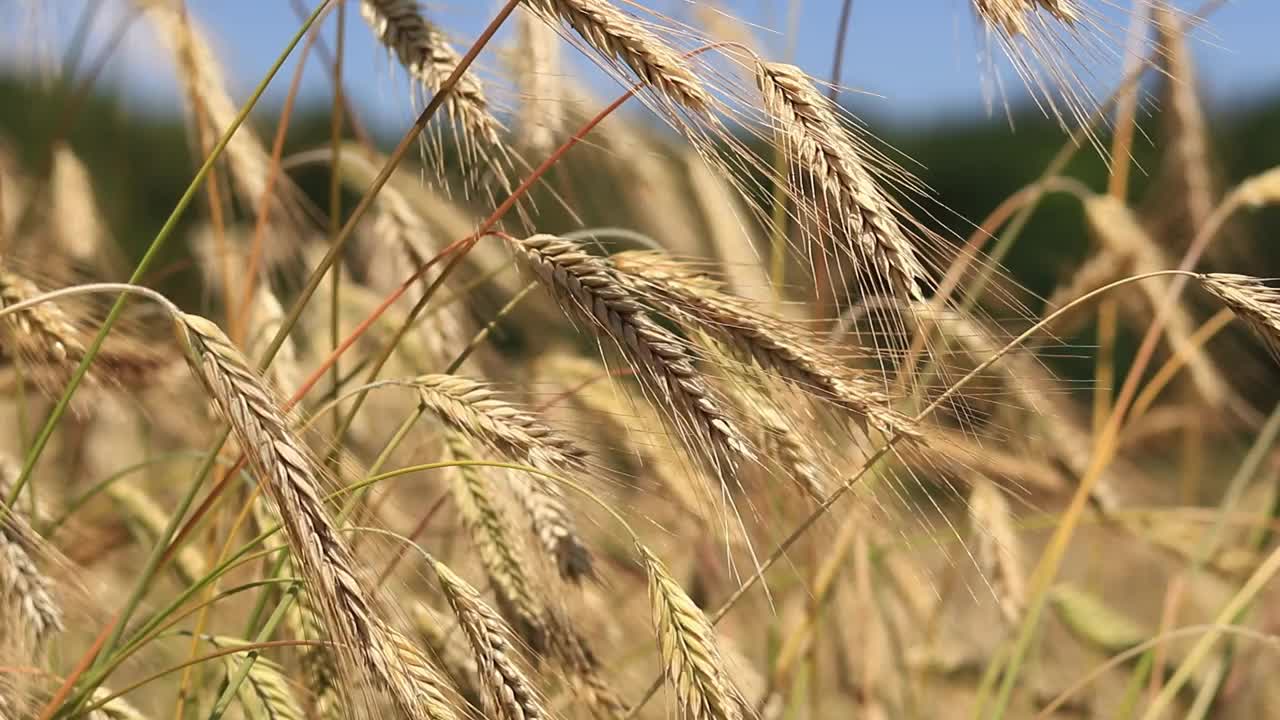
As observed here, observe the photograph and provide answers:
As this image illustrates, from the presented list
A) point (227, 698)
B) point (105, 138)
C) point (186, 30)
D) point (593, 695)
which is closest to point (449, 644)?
point (593, 695)

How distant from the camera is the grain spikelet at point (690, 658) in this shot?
885mm

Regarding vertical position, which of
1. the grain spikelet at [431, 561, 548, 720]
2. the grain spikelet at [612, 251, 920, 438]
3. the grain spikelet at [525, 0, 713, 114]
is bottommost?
the grain spikelet at [431, 561, 548, 720]

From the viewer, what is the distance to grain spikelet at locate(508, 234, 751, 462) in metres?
0.93

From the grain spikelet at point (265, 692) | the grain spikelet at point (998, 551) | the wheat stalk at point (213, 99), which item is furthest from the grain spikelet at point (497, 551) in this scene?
the grain spikelet at point (998, 551)

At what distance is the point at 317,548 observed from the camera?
2.55 ft

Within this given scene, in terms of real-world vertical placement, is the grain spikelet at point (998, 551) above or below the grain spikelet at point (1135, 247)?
below

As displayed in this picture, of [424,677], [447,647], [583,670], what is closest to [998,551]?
[583,670]

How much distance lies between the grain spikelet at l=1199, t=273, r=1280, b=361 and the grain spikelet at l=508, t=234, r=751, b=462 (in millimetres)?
451

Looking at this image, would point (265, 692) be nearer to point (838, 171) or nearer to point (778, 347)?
point (778, 347)

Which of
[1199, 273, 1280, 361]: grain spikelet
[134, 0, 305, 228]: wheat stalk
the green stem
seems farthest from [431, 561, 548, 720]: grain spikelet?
[134, 0, 305, 228]: wheat stalk

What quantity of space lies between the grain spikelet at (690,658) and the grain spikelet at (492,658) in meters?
0.11

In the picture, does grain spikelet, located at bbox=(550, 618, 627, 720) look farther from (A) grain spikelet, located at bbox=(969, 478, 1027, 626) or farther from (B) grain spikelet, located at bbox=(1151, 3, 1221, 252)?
(B) grain spikelet, located at bbox=(1151, 3, 1221, 252)

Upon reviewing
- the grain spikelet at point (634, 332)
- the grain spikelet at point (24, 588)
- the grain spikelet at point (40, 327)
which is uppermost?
the grain spikelet at point (634, 332)

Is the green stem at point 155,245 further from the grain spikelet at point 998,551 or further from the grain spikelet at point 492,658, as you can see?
the grain spikelet at point 998,551
